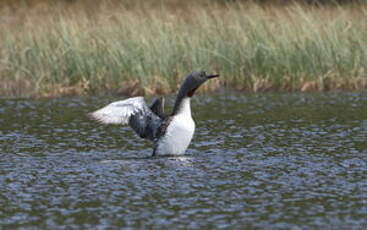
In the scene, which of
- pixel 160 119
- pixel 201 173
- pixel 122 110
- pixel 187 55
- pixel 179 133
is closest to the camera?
pixel 201 173

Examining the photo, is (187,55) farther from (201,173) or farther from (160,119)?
(201,173)

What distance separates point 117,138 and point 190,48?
577 cm

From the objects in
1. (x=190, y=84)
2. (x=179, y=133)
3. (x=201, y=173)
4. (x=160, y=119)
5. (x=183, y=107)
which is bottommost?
(x=201, y=173)

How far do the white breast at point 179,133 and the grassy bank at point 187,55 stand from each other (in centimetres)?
716

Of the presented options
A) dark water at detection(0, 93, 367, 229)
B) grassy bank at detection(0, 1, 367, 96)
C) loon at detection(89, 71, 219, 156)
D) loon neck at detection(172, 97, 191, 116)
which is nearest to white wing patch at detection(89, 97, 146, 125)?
loon at detection(89, 71, 219, 156)

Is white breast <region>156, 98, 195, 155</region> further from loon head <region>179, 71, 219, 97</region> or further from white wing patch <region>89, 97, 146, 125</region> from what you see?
white wing patch <region>89, 97, 146, 125</region>

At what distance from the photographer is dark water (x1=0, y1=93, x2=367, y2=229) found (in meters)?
8.47

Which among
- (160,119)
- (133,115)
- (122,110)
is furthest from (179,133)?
(122,110)

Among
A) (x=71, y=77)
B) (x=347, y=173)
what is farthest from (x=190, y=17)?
(x=347, y=173)

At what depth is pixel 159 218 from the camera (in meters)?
8.41

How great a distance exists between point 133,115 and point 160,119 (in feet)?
1.15

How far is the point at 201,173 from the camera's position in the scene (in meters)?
10.7

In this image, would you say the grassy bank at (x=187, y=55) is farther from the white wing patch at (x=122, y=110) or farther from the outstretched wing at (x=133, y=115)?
the white wing patch at (x=122, y=110)

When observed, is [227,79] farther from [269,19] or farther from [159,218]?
[159,218]
